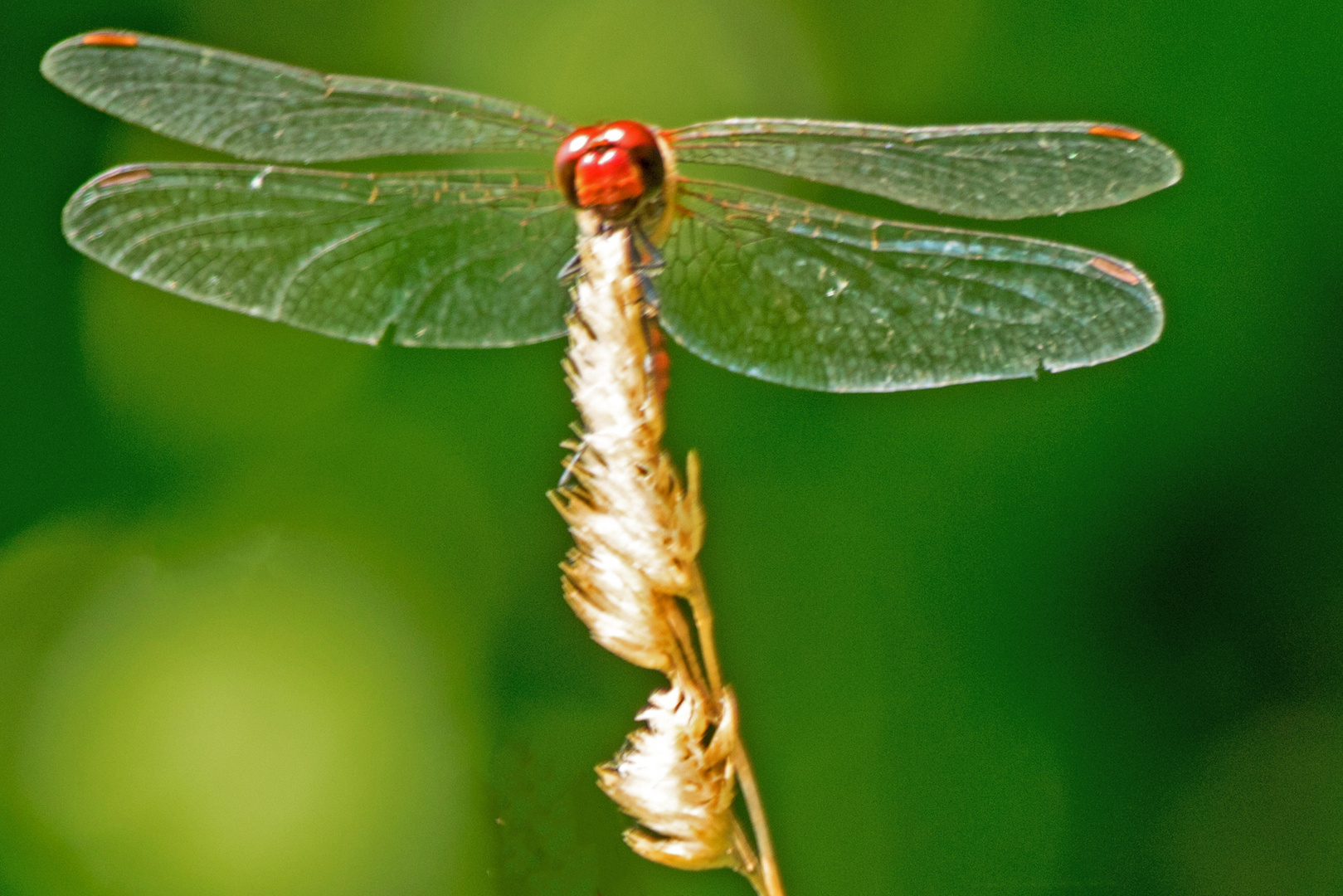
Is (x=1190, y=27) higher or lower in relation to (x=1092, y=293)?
higher

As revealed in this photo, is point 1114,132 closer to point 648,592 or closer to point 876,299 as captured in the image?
point 876,299

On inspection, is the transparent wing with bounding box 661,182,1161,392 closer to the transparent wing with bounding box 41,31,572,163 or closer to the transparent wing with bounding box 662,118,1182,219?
the transparent wing with bounding box 662,118,1182,219

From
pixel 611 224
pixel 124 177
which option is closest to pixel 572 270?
pixel 611 224

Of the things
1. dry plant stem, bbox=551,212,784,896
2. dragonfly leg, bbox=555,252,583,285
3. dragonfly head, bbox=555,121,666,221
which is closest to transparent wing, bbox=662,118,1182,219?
dragonfly head, bbox=555,121,666,221

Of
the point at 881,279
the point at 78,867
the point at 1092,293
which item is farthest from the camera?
the point at 78,867

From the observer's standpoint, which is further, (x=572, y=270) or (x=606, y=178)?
(x=572, y=270)

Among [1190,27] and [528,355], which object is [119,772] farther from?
[1190,27]

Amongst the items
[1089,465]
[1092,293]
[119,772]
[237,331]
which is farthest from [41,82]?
[1089,465]

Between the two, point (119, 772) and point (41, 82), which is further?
point (41, 82)
